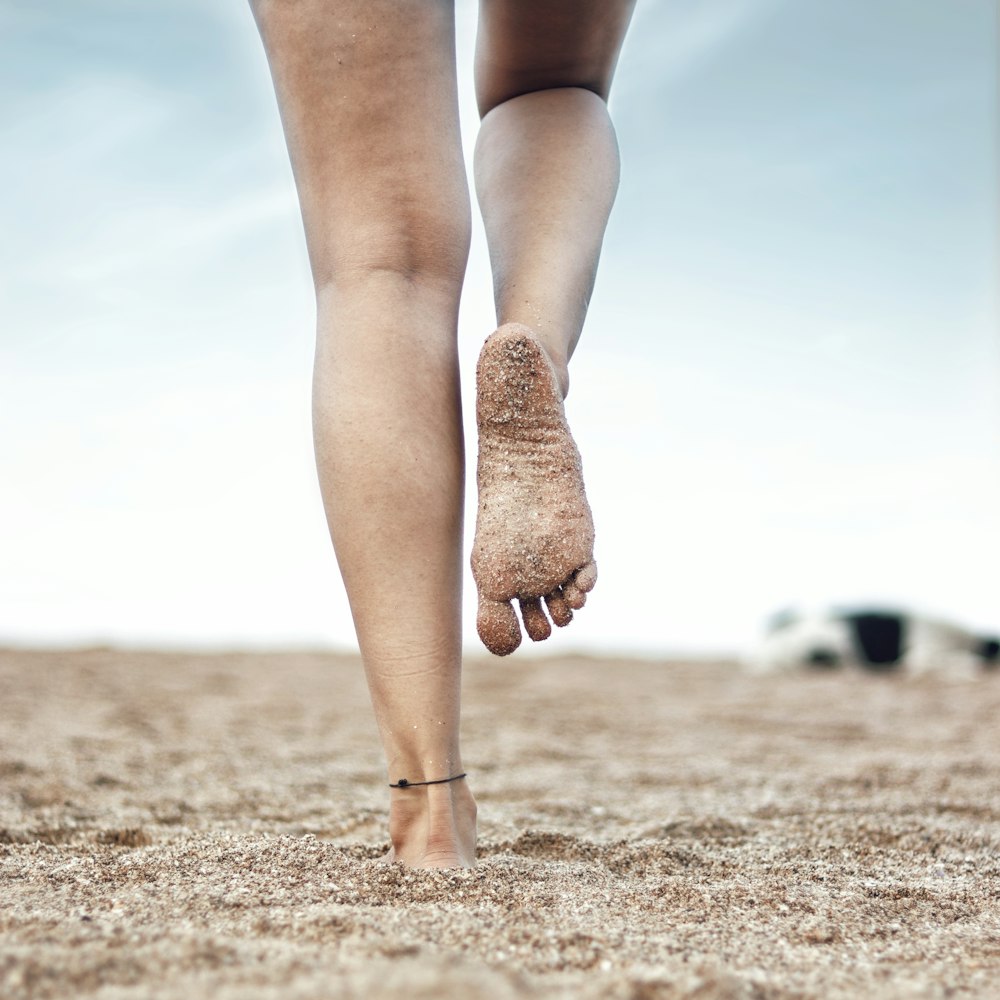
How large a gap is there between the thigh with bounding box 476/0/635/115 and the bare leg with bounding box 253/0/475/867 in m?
0.22

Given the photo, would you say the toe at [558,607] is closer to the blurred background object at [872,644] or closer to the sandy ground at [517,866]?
the sandy ground at [517,866]

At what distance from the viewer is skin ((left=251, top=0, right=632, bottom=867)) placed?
1058 millimetres

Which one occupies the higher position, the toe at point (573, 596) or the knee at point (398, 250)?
the knee at point (398, 250)

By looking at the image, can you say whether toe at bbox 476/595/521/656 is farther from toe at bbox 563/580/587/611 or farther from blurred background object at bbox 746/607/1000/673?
blurred background object at bbox 746/607/1000/673

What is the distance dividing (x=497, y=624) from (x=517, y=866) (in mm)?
261

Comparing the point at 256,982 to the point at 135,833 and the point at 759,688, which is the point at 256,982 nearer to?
the point at 135,833

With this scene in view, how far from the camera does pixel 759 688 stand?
468cm

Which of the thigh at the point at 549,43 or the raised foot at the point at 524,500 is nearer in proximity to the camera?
the raised foot at the point at 524,500

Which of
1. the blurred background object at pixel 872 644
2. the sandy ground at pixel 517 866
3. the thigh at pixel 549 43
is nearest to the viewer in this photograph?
the sandy ground at pixel 517 866

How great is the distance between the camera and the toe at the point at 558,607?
3.52 feet

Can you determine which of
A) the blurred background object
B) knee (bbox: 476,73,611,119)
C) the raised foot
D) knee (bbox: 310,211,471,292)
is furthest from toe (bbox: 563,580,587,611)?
the blurred background object

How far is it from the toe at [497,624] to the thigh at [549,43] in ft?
2.31

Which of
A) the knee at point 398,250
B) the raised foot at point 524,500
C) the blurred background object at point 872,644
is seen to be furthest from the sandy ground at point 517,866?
the blurred background object at point 872,644

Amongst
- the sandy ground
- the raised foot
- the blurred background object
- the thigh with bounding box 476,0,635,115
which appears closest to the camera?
the sandy ground
